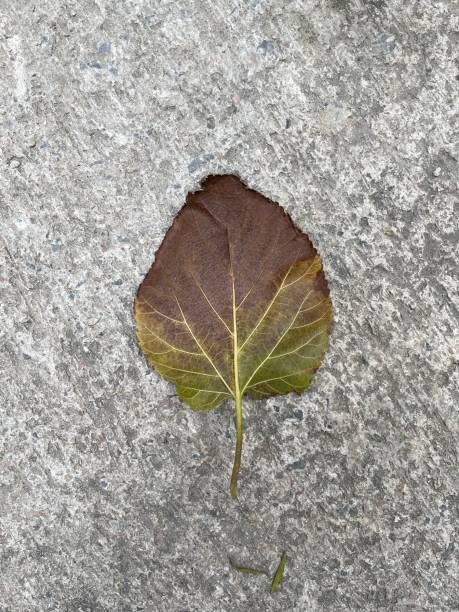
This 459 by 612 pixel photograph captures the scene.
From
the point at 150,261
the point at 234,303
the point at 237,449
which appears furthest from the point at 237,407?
the point at 150,261

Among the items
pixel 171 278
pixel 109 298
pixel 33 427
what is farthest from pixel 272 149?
pixel 33 427

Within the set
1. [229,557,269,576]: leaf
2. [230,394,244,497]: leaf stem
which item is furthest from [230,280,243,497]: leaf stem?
[229,557,269,576]: leaf

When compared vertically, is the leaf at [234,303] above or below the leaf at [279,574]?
above

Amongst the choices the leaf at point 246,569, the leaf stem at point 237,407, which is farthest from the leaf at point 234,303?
the leaf at point 246,569

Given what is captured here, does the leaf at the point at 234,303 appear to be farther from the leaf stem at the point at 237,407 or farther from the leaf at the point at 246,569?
the leaf at the point at 246,569

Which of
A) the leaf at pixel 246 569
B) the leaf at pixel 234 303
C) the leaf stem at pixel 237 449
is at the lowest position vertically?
the leaf at pixel 246 569

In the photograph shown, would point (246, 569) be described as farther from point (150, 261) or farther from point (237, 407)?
point (150, 261)

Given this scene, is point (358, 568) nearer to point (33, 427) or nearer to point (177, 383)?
point (177, 383)

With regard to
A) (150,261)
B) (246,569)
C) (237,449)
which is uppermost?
(150,261)
